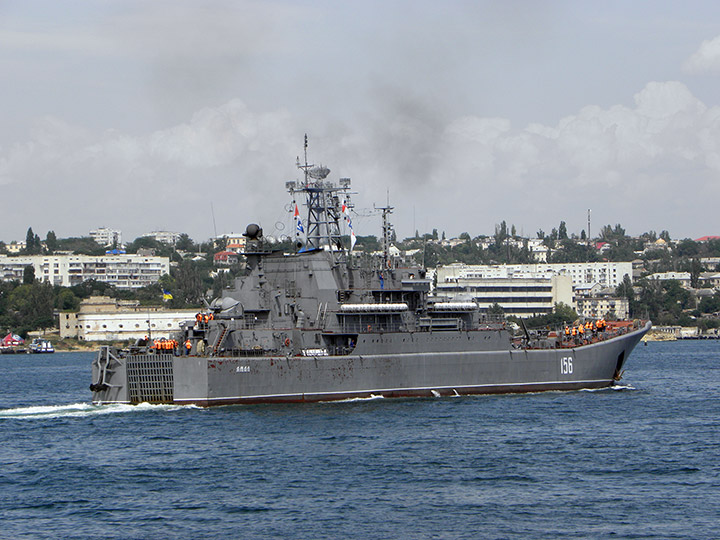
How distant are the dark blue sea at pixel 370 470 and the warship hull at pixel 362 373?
93cm

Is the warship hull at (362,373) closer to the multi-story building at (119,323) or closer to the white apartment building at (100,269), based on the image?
the multi-story building at (119,323)

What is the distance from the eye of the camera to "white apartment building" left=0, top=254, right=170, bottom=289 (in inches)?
6890

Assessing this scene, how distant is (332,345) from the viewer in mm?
47531

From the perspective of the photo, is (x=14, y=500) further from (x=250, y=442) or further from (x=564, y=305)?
(x=564, y=305)

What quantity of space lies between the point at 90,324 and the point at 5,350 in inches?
448

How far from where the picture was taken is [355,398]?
46.7 metres

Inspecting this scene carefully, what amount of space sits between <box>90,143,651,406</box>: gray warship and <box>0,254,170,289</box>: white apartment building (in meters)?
130

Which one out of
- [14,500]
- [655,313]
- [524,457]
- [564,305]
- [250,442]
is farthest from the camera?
[655,313]

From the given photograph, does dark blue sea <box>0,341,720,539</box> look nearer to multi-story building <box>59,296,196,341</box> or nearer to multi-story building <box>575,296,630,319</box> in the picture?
multi-story building <box>59,296,196,341</box>

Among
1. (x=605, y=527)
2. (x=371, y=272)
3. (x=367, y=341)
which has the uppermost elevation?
(x=371, y=272)

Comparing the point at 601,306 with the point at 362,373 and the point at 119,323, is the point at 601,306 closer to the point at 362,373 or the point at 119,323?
the point at 119,323

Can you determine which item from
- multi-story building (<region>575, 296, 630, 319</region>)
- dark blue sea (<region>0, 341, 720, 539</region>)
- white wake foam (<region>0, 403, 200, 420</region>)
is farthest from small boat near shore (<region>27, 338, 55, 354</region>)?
dark blue sea (<region>0, 341, 720, 539</region>)

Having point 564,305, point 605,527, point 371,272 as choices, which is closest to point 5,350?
point 564,305

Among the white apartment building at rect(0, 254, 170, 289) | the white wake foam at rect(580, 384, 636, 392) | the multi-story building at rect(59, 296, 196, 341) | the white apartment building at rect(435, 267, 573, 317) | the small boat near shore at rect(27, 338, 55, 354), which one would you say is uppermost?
the white apartment building at rect(0, 254, 170, 289)
